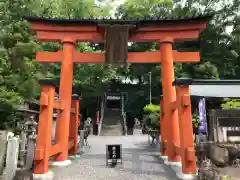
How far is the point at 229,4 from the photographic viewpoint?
28484mm

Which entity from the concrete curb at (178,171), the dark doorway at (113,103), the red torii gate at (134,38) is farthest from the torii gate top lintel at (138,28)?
the dark doorway at (113,103)

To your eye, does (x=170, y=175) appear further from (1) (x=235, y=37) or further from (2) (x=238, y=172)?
(1) (x=235, y=37)

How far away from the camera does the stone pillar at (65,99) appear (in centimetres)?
883

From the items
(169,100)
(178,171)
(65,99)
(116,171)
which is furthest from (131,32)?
(178,171)

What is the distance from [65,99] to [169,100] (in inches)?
156

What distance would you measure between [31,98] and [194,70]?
18627 mm

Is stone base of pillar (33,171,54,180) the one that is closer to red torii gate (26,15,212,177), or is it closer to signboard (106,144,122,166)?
signboard (106,144,122,166)

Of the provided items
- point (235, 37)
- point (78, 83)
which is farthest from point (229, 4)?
point (78, 83)

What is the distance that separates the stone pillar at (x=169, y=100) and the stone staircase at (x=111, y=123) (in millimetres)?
15944

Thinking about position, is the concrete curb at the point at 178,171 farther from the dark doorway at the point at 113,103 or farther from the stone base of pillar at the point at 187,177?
the dark doorway at the point at 113,103

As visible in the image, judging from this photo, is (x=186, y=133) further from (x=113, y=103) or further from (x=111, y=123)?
(x=113, y=103)

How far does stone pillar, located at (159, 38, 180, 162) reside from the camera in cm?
882

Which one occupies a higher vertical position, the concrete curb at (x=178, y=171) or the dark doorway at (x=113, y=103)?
the dark doorway at (x=113, y=103)

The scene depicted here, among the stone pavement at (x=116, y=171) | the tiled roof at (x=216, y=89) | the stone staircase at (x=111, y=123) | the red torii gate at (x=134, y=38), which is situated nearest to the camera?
the stone pavement at (x=116, y=171)
